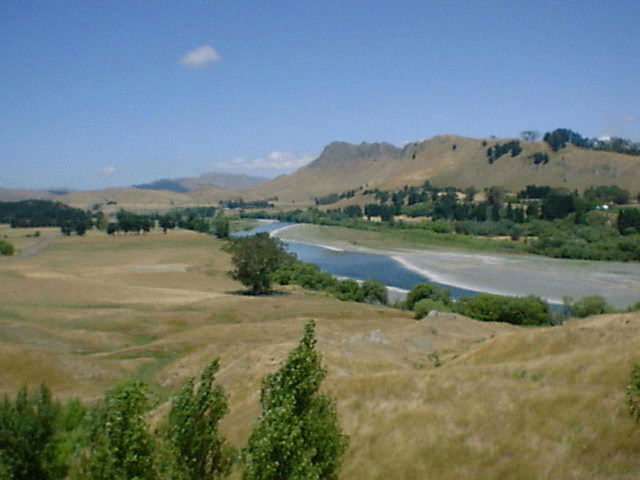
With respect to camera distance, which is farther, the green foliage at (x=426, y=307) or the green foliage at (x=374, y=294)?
the green foliage at (x=374, y=294)

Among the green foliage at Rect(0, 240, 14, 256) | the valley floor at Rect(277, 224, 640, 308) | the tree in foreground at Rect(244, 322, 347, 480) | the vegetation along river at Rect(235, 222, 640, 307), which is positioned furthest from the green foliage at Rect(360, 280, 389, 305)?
the green foliage at Rect(0, 240, 14, 256)

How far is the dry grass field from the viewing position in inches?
749

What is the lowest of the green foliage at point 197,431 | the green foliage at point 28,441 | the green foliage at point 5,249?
the green foliage at point 5,249

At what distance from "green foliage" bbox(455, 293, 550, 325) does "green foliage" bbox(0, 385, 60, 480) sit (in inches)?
2122

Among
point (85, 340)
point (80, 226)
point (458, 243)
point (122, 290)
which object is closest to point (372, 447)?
point (85, 340)

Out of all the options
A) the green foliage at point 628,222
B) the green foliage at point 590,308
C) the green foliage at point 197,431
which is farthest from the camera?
the green foliage at point 628,222

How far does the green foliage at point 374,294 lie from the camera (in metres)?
85.1

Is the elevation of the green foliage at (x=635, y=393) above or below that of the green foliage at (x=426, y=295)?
above

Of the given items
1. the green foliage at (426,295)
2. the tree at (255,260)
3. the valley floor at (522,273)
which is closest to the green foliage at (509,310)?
the green foliage at (426,295)

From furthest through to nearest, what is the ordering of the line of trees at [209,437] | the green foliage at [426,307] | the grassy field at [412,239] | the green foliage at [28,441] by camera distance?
the grassy field at [412,239]
the green foliage at [426,307]
the green foliage at [28,441]
the line of trees at [209,437]

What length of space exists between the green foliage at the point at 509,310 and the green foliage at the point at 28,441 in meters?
53.9

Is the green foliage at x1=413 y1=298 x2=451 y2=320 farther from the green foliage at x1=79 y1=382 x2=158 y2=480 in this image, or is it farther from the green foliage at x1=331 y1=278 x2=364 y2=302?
the green foliage at x1=79 y1=382 x2=158 y2=480

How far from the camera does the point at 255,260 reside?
8900 centimetres

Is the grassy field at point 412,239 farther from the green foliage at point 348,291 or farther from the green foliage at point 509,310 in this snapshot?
the green foliage at point 509,310
